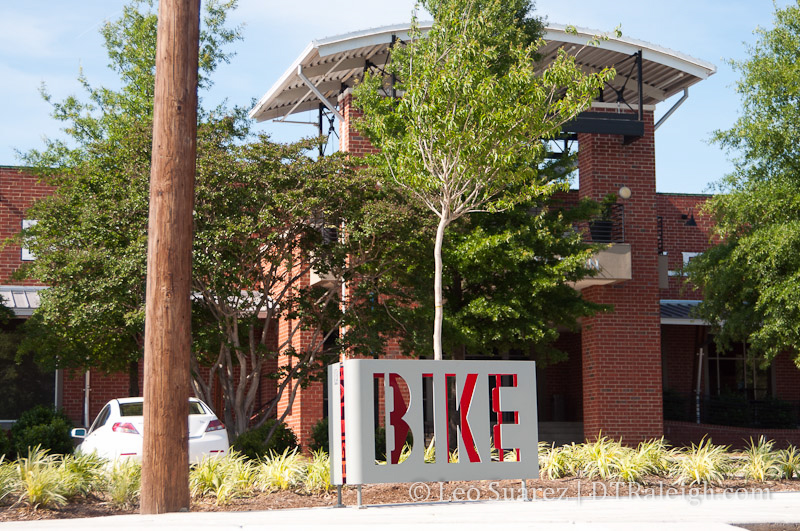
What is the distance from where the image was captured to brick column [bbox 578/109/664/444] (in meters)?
20.1

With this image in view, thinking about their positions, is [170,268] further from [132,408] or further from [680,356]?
[680,356]

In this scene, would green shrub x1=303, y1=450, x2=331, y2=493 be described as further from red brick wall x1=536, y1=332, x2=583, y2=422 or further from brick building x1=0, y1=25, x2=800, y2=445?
red brick wall x1=536, y1=332, x2=583, y2=422

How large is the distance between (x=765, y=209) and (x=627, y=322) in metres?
4.83

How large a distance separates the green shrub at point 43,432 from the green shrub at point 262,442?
17.5 ft

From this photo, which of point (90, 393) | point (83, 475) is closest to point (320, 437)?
point (83, 475)

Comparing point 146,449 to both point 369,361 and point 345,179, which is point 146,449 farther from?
point 345,179

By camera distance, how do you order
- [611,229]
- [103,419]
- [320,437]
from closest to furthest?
[103,419] → [320,437] → [611,229]

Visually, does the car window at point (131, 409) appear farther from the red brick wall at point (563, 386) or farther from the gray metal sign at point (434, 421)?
the red brick wall at point (563, 386)

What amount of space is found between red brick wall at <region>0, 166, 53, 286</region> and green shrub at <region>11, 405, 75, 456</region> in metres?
4.49

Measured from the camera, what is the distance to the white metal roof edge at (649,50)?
19.7 meters

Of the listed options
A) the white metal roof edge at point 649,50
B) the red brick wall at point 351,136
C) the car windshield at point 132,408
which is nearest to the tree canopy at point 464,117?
the car windshield at point 132,408

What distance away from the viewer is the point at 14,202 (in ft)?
78.6

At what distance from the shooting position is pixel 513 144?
1306 cm

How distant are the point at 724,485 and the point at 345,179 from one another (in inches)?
297
